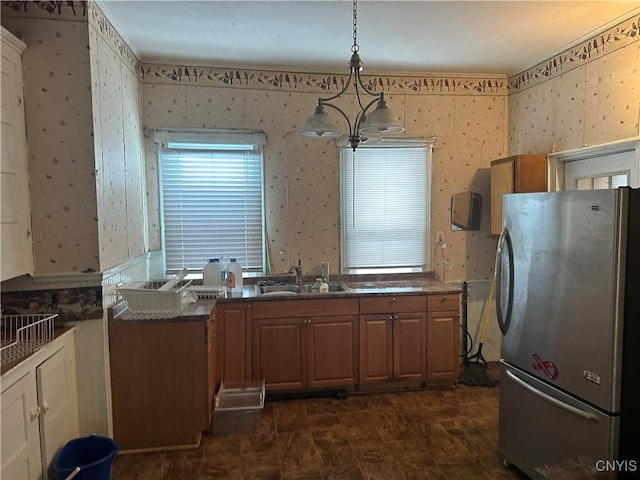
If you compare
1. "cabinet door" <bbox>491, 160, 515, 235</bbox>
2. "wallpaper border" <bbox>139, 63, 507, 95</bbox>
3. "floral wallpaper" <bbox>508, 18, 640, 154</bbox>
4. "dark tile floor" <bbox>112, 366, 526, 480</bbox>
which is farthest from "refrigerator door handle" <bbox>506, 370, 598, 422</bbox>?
"wallpaper border" <bbox>139, 63, 507, 95</bbox>

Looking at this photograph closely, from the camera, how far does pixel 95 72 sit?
7.96 feet

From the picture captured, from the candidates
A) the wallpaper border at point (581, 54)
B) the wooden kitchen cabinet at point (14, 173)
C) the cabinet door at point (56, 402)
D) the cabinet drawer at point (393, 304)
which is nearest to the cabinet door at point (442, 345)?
the cabinet drawer at point (393, 304)

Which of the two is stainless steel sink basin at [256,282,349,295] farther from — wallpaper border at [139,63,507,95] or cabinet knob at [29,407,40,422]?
cabinet knob at [29,407,40,422]

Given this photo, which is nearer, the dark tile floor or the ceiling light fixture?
the ceiling light fixture

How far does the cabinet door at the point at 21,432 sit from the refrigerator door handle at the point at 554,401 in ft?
8.05

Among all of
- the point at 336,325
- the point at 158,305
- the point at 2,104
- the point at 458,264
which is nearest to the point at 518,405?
the point at 336,325

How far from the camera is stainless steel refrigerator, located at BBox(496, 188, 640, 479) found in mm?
1791

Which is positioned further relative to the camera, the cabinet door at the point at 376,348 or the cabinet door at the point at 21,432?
the cabinet door at the point at 376,348

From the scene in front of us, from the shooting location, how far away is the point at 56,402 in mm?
2158

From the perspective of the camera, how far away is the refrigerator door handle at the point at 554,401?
6.25 ft

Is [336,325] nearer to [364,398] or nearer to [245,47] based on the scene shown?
[364,398]

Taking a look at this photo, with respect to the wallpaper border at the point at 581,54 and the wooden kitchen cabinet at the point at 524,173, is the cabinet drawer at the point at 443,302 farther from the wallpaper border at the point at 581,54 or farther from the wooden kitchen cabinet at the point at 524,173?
the wallpaper border at the point at 581,54

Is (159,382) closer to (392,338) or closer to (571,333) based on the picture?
(392,338)

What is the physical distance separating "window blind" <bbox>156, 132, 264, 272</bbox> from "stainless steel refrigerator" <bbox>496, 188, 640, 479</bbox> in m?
2.15
